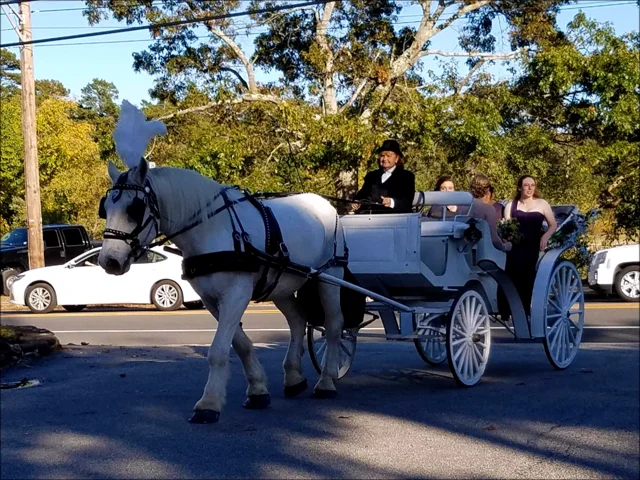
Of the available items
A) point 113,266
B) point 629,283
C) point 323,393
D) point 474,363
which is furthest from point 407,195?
point 629,283

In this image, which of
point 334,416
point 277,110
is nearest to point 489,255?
point 334,416

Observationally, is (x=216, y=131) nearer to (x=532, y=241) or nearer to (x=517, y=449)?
(x=532, y=241)

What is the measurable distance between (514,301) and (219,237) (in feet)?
14.7

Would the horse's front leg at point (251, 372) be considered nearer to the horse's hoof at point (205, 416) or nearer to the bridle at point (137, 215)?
the horse's hoof at point (205, 416)

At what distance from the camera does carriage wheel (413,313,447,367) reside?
8.95m

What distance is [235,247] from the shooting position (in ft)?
21.9

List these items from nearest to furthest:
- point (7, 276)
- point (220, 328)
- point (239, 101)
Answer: point (220, 328)
point (239, 101)
point (7, 276)

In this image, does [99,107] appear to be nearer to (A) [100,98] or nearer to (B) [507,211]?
(A) [100,98]

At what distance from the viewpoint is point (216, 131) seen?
1413 cm

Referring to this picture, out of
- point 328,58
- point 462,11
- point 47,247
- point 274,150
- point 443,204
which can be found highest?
point 462,11

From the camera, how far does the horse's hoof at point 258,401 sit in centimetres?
781

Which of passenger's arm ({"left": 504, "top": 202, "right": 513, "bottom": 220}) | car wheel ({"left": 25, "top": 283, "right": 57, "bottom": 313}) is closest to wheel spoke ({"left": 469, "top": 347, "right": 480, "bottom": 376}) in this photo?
passenger's arm ({"left": 504, "top": 202, "right": 513, "bottom": 220})

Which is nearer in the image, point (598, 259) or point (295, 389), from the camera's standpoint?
point (295, 389)

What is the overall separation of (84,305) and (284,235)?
53.2 feet
